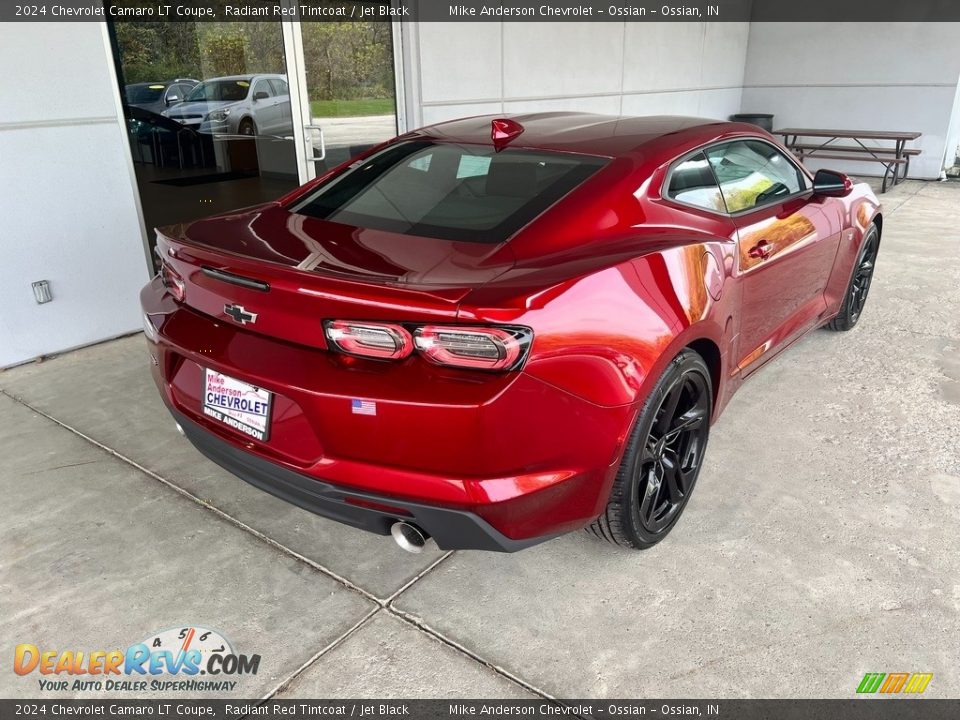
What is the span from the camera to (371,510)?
205 centimetres

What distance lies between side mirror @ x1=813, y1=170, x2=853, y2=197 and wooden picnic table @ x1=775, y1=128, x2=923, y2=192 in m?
8.35

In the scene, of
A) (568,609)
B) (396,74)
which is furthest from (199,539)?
(396,74)

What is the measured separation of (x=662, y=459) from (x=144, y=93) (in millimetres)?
4412

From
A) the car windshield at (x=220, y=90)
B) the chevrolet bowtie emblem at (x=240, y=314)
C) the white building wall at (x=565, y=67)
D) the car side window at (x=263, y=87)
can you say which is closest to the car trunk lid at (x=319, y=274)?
the chevrolet bowtie emblem at (x=240, y=314)

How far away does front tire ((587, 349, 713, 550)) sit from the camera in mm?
2314

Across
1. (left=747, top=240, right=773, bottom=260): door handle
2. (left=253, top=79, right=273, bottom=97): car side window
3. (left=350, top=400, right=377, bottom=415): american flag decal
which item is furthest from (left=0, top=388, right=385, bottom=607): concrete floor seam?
(left=253, top=79, right=273, bottom=97): car side window

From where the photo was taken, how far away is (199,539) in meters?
2.76

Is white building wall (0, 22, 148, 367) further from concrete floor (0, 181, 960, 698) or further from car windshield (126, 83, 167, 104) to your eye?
concrete floor (0, 181, 960, 698)

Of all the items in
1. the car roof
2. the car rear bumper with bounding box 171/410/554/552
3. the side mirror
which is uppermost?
the car roof

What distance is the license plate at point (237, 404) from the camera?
2.15 metres

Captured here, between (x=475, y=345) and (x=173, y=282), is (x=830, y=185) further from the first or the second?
(x=173, y=282)

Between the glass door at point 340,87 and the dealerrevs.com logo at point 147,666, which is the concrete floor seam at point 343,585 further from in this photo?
the glass door at point 340,87

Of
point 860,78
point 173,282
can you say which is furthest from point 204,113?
point 860,78

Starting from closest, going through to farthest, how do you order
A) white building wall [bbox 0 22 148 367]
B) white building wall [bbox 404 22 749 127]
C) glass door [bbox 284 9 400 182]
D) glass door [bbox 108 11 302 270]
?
white building wall [bbox 0 22 148 367]
glass door [bbox 108 11 302 270]
glass door [bbox 284 9 400 182]
white building wall [bbox 404 22 749 127]
